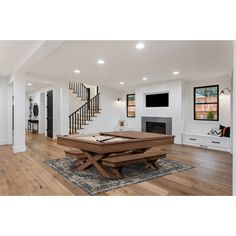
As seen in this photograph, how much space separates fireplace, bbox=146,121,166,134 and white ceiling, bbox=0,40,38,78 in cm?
513

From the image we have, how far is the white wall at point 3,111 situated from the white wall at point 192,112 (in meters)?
6.33

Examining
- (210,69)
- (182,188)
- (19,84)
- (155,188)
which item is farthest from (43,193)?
(210,69)

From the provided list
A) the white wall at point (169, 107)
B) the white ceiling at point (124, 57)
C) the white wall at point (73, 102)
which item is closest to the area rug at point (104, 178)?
the white ceiling at point (124, 57)

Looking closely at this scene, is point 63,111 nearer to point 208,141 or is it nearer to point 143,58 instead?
point 143,58

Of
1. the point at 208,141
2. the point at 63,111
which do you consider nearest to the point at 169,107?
the point at 208,141

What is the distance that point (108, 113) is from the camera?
29.2 ft

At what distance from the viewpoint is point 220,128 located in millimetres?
5812

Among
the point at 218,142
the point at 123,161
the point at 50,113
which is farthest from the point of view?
the point at 50,113

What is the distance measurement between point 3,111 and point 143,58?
17.0 feet

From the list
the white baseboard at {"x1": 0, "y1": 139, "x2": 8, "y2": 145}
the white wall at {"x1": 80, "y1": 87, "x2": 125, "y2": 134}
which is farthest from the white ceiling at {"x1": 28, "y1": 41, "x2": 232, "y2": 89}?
the white wall at {"x1": 80, "y1": 87, "x2": 125, "y2": 134}

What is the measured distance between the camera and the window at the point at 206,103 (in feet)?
20.2

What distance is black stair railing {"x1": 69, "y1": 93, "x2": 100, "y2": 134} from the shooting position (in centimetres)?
798

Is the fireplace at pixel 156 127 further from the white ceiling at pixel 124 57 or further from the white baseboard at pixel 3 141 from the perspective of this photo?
the white baseboard at pixel 3 141
